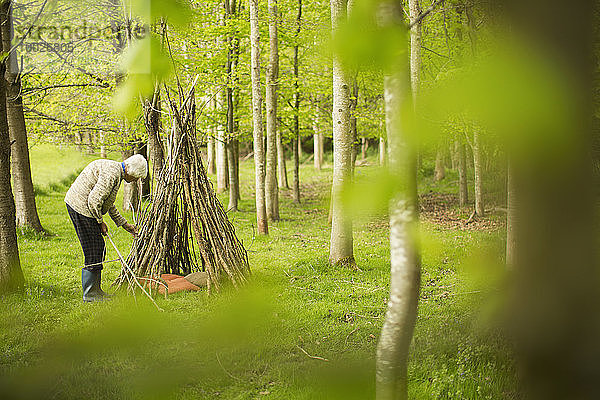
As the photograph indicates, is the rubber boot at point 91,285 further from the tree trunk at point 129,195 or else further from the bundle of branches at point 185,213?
the tree trunk at point 129,195

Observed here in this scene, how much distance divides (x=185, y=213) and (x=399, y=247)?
4.89m

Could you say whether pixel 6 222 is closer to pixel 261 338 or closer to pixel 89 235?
pixel 89 235

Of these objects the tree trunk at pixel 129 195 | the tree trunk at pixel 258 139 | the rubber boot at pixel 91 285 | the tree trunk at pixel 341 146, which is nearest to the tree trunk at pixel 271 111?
the tree trunk at pixel 258 139

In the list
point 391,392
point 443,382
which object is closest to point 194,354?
point 443,382

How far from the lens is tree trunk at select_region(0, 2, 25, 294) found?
4996 millimetres

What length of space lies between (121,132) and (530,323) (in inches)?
438

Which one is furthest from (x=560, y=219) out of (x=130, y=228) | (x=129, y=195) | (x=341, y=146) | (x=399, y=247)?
(x=129, y=195)

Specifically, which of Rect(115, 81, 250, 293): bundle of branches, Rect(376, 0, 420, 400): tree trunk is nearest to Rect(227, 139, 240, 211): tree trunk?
Rect(115, 81, 250, 293): bundle of branches

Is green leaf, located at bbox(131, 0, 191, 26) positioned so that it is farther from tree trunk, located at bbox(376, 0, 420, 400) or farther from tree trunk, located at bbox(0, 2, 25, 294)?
tree trunk, located at bbox(0, 2, 25, 294)

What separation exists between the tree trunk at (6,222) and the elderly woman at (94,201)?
0.72 metres

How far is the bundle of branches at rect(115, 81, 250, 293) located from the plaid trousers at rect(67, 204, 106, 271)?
0.38 metres

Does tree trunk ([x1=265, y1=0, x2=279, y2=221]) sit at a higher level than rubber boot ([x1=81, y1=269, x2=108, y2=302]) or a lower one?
higher

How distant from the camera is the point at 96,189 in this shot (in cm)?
473

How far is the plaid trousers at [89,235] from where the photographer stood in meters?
4.87
